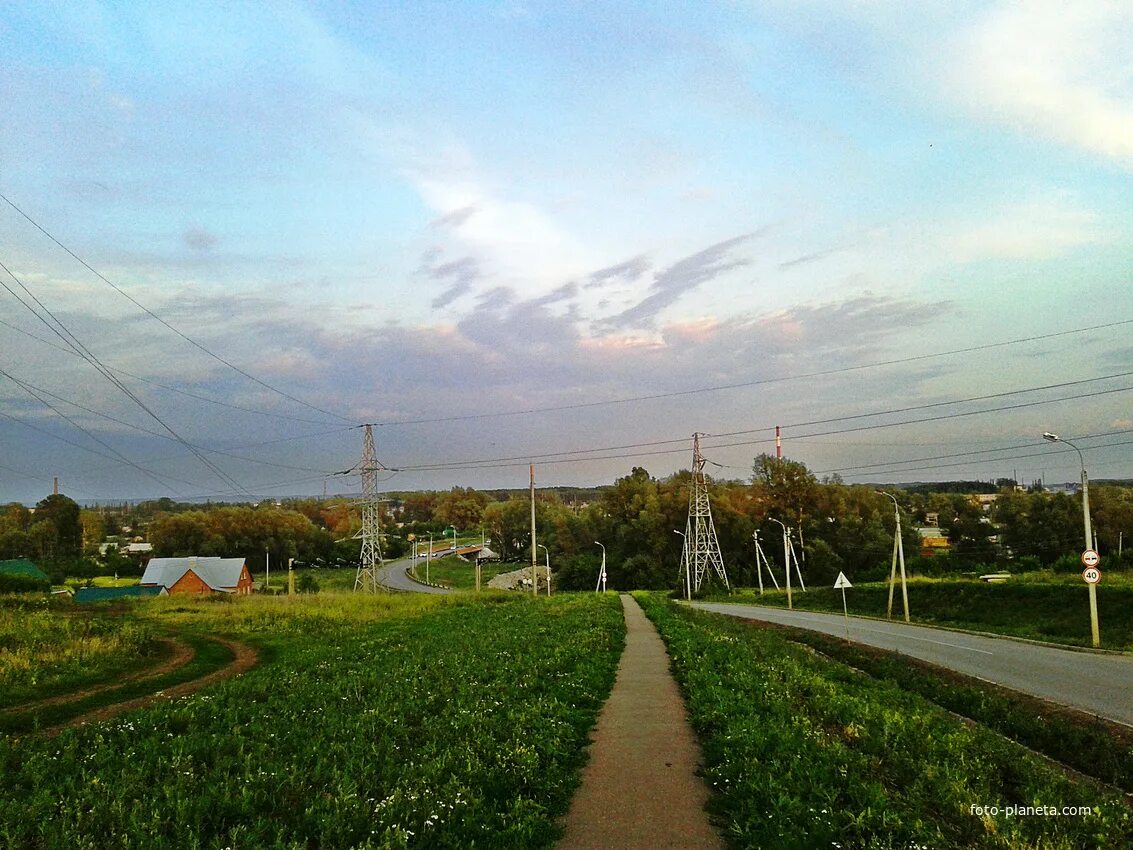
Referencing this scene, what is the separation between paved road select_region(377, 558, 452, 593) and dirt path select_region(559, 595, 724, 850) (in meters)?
60.7

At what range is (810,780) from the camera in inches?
286

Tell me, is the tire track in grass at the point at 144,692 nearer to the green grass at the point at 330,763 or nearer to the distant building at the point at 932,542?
the green grass at the point at 330,763

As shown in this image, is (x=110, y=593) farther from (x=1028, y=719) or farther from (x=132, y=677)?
(x=1028, y=719)

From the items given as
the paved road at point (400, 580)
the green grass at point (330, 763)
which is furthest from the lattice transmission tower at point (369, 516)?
the green grass at point (330, 763)

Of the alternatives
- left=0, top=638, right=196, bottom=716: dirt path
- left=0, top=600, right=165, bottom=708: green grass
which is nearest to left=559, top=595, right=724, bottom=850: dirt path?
left=0, top=638, right=196, bottom=716: dirt path

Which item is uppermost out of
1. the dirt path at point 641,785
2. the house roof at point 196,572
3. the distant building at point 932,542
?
the dirt path at point 641,785

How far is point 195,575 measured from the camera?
70062 mm

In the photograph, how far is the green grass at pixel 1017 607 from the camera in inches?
1121

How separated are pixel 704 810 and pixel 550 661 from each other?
30.1ft

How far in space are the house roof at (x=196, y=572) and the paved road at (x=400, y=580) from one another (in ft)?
48.8

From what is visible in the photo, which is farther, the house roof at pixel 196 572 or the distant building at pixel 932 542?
the distant building at pixel 932 542

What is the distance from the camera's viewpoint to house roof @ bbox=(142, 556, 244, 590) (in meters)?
70.9

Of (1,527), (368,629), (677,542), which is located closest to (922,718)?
(368,629)

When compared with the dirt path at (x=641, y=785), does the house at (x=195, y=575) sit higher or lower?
lower
